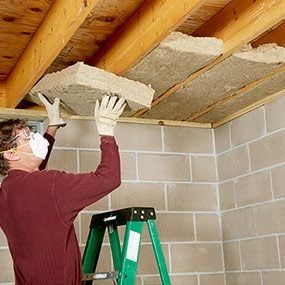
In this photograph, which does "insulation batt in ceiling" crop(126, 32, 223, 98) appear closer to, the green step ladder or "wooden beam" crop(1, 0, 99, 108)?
"wooden beam" crop(1, 0, 99, 108)

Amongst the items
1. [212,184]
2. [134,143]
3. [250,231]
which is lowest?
[250,231]

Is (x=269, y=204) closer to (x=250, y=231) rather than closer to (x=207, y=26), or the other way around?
(x=250, y=231)

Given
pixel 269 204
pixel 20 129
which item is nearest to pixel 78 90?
pixel 20 129

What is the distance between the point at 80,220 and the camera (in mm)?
3625

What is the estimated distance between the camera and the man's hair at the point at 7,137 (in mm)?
2736

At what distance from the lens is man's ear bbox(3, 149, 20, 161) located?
2705 millimetres

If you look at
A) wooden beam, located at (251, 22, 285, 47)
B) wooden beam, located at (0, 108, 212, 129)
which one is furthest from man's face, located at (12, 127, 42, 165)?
wooden beam, located at (251, 22, 285, 47)

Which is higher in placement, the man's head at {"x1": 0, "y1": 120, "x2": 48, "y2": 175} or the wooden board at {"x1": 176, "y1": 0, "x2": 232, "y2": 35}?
the wooden board at {"x1": 176, "y1": 0, "x2": 232, "y2": 35}

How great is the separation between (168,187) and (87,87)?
1.27 m

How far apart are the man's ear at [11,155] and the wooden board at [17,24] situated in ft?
1.95

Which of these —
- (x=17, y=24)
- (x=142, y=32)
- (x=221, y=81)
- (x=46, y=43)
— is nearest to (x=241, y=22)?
(x=142, y=32)

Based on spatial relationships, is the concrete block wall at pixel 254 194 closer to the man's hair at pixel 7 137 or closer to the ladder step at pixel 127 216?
the ladder step at pixel 127 216

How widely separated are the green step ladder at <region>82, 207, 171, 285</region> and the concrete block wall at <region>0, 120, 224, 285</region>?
464 millimetres

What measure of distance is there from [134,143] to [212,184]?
65cm
